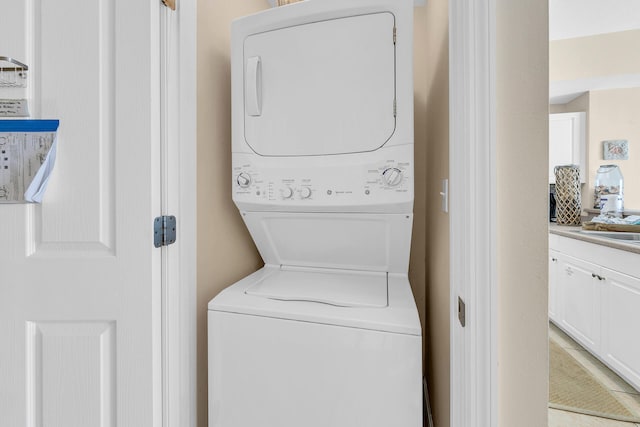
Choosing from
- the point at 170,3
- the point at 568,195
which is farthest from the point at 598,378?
the point at 170,3

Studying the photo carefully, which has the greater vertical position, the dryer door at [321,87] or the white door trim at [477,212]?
the dryer door at [321,87]

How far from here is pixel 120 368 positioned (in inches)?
40.7

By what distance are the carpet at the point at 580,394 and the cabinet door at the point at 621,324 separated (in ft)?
0.61

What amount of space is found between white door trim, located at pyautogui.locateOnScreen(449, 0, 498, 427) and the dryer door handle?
2.57ft

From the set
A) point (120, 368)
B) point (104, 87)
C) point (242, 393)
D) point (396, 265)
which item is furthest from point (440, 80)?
point (120, 368)

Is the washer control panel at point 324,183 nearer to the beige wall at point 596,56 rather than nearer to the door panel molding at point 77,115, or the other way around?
the door panel molding at point 77,115

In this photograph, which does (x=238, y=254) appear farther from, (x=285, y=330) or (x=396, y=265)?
(x=396, y=265)

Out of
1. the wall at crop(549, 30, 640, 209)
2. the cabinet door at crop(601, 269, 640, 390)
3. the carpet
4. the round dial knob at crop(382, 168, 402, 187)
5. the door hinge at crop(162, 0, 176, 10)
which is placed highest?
the wall at crop(549, 30, 640, 209)

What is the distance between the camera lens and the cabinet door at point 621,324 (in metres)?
1.99

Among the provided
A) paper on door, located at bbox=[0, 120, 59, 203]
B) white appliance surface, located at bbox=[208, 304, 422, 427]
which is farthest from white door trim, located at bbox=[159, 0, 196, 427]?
paper on door, located at bbox=[0, 120, 59, 203]

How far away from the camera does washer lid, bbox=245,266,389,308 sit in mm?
1148

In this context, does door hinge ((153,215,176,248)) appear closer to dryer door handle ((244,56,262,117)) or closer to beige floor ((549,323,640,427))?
dryer door handle ((244,56,262,117))

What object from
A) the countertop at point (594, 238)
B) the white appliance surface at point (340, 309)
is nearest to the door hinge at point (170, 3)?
the white appliance surface at point (340, 309)

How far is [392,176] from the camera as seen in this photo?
1158 millimetres
